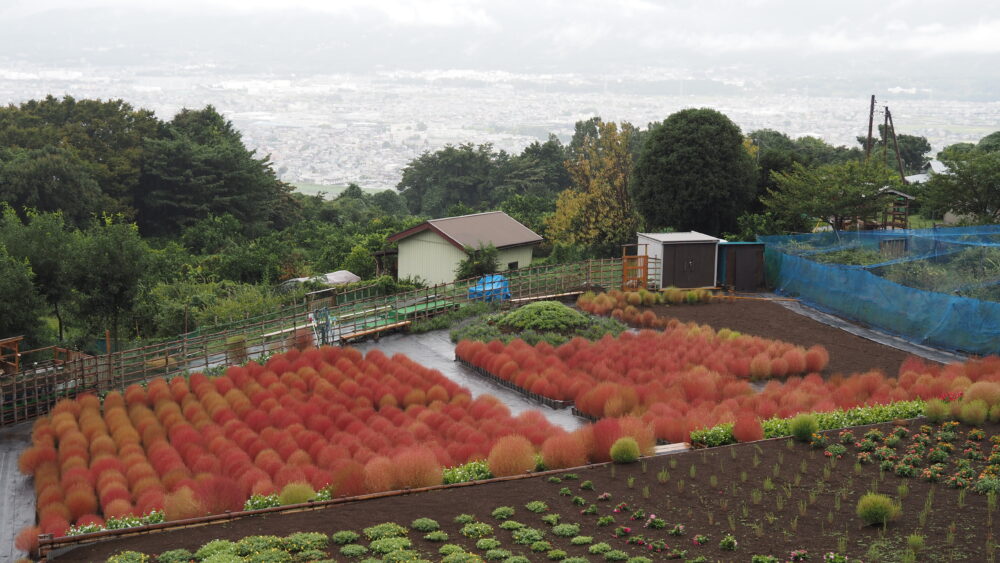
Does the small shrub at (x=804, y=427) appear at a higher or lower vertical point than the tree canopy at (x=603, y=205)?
lower

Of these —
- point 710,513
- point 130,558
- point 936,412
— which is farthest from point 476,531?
point 936,412

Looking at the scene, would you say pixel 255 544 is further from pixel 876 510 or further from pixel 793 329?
pixel 793 329

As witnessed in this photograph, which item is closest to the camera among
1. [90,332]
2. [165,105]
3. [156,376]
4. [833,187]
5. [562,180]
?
[156,376]

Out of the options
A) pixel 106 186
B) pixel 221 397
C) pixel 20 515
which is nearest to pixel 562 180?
pixel 106 186

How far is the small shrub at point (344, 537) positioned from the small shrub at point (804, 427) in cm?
731

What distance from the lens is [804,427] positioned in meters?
14.5

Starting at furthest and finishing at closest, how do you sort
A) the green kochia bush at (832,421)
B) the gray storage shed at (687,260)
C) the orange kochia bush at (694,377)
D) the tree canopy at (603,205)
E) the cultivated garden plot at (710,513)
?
the tree canopy at (603,205) → the gray storage shed at (687,260) → the orange kochia bush at (694,377) → the green kochia bush at (832,421) → the cultivated garden plot at (710,513)

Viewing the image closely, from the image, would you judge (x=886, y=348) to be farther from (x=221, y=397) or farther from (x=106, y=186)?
(x=106, y=186)

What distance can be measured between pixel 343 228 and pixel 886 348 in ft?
110

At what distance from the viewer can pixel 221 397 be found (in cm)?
1848

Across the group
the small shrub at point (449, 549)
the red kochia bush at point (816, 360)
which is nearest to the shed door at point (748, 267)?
the red kochia bush at point (816, 360)

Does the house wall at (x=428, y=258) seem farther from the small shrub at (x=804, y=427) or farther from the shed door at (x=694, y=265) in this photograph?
the small shrub at (x=804, y=427)

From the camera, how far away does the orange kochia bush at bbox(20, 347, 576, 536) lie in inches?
526

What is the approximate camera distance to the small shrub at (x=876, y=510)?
11234 mm
